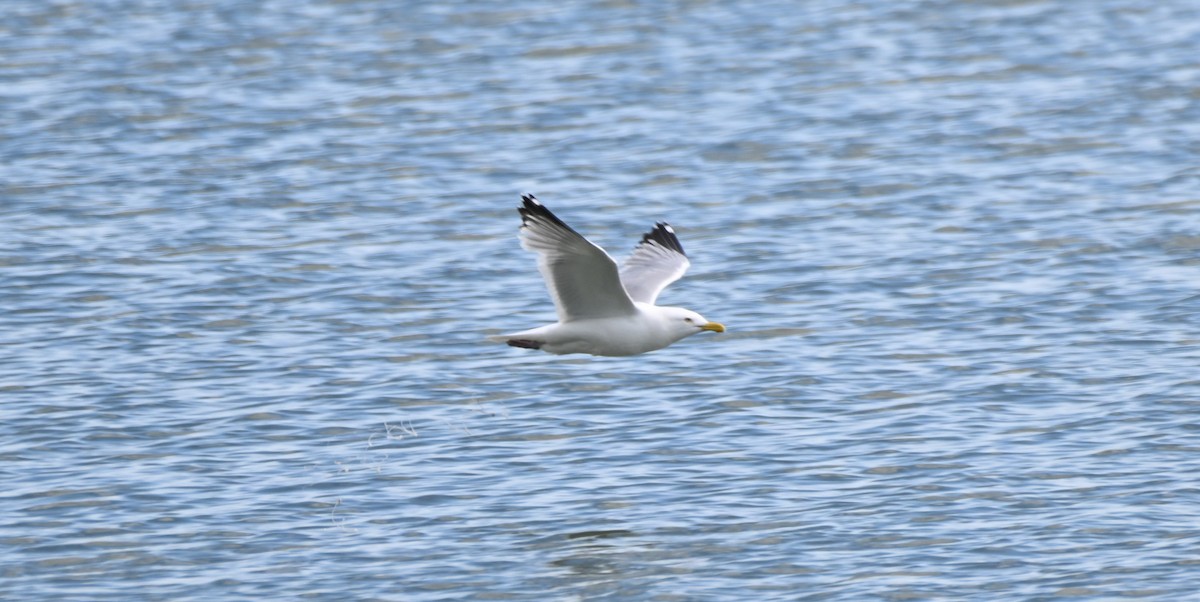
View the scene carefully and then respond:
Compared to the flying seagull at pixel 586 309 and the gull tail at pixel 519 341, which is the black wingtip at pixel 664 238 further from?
the gull tail at pixel 519 341

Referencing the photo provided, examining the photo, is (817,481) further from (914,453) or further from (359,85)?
(359,85)

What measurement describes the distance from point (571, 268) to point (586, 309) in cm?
41

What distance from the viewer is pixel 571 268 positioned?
12.6 m

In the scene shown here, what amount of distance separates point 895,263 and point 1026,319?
7.53 ft

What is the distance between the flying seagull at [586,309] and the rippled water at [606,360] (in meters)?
1.01

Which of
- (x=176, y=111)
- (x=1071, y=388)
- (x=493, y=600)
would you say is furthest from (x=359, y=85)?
(x=493, y=600)

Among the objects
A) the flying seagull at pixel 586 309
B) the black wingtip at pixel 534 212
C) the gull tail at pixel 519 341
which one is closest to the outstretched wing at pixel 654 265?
the flying seagull at pixel 586 309

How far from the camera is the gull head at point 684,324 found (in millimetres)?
12997

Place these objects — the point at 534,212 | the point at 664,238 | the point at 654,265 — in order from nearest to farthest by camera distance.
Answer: the point at 534,212, the point at 654,265, the point at 664,238

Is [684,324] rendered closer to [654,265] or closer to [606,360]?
[654,265]

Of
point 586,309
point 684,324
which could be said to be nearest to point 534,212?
point 586,309

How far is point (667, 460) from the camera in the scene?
1367 cm

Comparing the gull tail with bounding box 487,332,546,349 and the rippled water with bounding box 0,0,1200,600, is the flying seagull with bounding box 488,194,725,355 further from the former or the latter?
the rippled water with bounding box 0,0,1200,600

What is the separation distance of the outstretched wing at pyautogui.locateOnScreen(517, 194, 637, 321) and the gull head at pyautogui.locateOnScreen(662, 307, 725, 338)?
0.90ft
